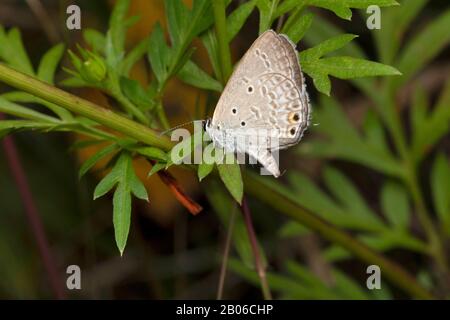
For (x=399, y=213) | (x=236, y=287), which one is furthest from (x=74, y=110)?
(x=236, y=287)

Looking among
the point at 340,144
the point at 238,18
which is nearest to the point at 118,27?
the point at 238,18

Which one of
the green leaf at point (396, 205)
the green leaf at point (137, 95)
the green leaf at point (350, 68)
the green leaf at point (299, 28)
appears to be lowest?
the green leaf at point (350, 68)

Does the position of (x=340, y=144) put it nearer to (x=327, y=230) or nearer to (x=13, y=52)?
(x=327, y=230)

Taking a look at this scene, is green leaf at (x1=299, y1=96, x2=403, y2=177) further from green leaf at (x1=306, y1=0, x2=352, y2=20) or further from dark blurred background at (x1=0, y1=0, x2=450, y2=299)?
green leaf at (x1=306, y1=0, x2=352, y2=20)

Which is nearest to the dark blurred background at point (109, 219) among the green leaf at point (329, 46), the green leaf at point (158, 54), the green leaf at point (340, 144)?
the green leaf at point (340, 144)

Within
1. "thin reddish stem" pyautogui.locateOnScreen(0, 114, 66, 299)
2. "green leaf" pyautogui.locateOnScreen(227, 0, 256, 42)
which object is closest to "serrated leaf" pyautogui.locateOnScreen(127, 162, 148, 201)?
"green leaf" pyautogui.locateOnScreen(227, 0, 256, 42)

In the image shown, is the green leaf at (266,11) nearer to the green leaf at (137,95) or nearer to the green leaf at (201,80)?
the green leaf at (201,80)
